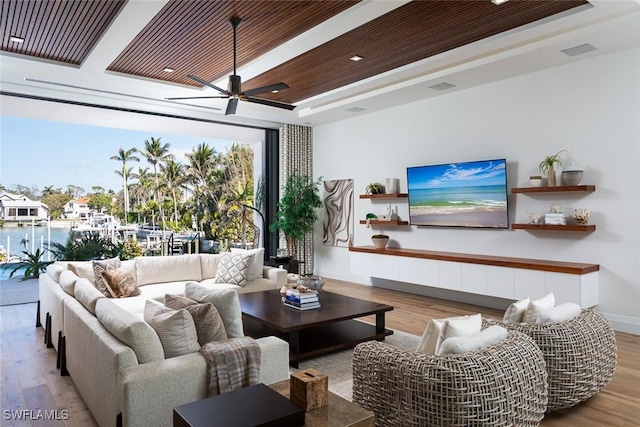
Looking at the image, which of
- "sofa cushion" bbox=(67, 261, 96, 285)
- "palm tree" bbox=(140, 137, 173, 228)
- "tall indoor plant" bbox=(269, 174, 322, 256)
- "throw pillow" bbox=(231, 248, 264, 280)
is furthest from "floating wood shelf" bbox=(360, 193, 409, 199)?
"palm tree" bbox=(140, 137, 173, 228)

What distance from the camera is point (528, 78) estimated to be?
17.0 feet

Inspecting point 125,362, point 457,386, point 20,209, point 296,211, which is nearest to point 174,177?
point 20,209

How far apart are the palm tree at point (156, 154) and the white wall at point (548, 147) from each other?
6336mm

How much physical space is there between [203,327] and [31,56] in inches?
164

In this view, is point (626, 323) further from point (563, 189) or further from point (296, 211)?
point (296, 211)

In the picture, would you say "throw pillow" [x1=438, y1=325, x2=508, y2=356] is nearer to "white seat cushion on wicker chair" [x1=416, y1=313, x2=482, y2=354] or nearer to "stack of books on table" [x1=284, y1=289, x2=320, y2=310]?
"white seat cushion on wicker chair" [x1=416, y1=313, x2=482, y2=354]

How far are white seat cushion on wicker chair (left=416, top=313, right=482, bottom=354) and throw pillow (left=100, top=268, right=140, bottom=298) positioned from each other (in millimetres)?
3319

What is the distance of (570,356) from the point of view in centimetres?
258

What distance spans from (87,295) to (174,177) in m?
9.31

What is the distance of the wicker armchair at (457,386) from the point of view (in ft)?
6.29

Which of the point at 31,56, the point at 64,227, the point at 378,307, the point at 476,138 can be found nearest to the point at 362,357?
the point at 378,307

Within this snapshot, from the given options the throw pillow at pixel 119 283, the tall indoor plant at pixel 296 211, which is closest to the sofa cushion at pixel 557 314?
the throw pillow at pixel 119 283

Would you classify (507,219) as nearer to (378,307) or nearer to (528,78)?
(528,78)

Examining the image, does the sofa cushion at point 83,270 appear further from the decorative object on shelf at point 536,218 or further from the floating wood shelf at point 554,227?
the decorative object on shelf at point 536,218
